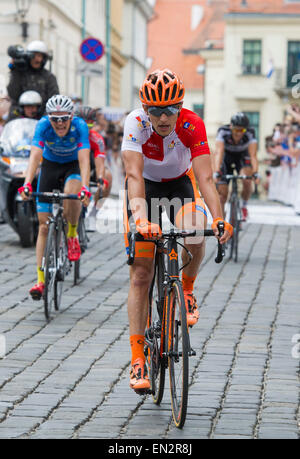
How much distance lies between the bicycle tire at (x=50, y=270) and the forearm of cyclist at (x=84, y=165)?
57 centimetres

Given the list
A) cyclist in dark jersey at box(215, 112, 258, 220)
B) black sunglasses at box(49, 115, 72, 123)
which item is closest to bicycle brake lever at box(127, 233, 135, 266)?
black sunglasses at box(49, 115, 72, 123)

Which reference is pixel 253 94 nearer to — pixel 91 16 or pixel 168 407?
pixel 91 16

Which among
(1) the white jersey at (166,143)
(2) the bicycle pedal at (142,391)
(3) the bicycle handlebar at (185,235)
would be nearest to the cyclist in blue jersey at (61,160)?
(1) the white jersey at (166,143)

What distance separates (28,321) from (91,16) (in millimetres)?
37529

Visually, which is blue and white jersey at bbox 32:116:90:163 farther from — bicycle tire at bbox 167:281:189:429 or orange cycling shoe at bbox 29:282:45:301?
bicycle tire at bbox 167:281:189:429

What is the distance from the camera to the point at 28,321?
9.26m

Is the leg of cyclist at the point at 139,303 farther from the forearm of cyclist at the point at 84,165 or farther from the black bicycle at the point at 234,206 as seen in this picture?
the black bicycle at the point at 234,206

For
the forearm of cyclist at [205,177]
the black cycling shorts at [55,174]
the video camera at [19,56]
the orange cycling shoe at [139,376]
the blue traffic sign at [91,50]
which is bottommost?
the orange cycling shoe at [139,376]

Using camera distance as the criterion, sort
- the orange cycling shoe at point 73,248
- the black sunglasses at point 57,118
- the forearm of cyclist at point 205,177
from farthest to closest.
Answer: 1. the orange cycling shoe at point 73,248
2. the black sunglasses at point 57,118
3. the forearm of cyclist at point 205,177

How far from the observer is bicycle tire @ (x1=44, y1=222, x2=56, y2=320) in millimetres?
9375

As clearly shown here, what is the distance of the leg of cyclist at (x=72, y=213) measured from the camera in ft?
34.2

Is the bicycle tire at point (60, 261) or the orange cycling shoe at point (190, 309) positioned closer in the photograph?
the orange cycling shoe at point (190, 309)

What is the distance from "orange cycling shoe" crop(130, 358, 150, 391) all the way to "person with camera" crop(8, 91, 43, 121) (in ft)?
28.9

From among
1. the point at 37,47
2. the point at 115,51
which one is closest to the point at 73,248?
the point at 37,47
